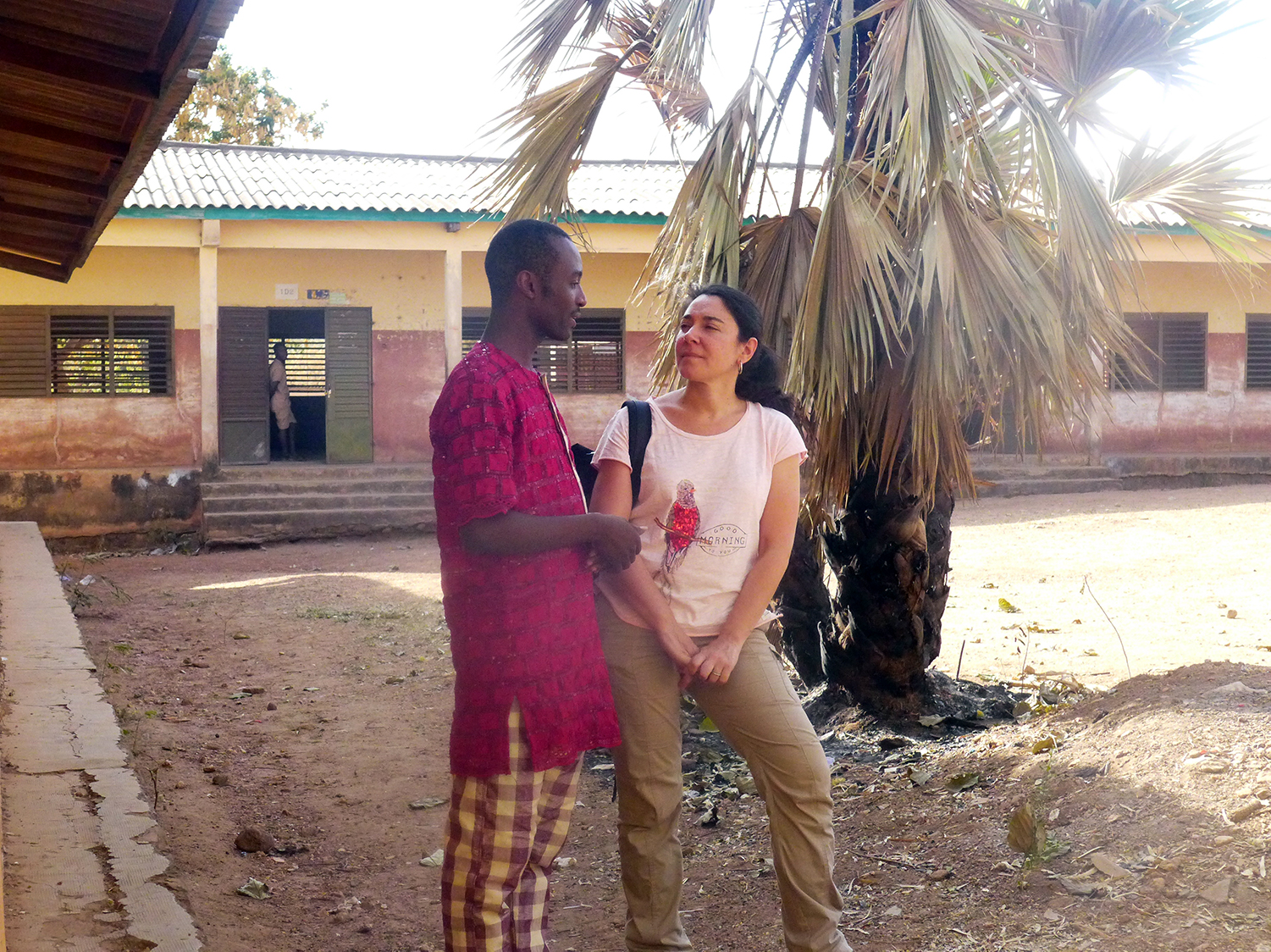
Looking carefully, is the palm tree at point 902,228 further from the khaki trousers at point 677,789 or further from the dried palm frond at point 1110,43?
the khaki trousers at point 677,789

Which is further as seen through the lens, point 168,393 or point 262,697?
point 168,393

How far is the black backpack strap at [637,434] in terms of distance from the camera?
8.52 ft

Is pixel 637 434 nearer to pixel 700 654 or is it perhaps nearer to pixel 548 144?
pixel 700 654

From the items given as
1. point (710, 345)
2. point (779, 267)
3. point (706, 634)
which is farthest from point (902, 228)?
point (706, 634)

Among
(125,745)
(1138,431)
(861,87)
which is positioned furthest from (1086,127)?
(1138,431)

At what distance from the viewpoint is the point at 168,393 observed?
13930 millimetres

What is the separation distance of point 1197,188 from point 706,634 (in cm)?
384

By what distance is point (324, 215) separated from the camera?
13.2m

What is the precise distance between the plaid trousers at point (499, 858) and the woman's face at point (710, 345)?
0.91m

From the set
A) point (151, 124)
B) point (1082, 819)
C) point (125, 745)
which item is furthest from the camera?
point (125, 745)

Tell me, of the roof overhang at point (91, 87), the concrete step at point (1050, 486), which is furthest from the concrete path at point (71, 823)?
the concrete step at point (1050, 486)

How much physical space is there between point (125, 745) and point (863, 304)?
3.12 meters

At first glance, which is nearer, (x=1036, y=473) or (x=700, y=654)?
(x=700, y=654)

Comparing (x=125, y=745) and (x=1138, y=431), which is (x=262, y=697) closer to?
(x=125, y=745)
